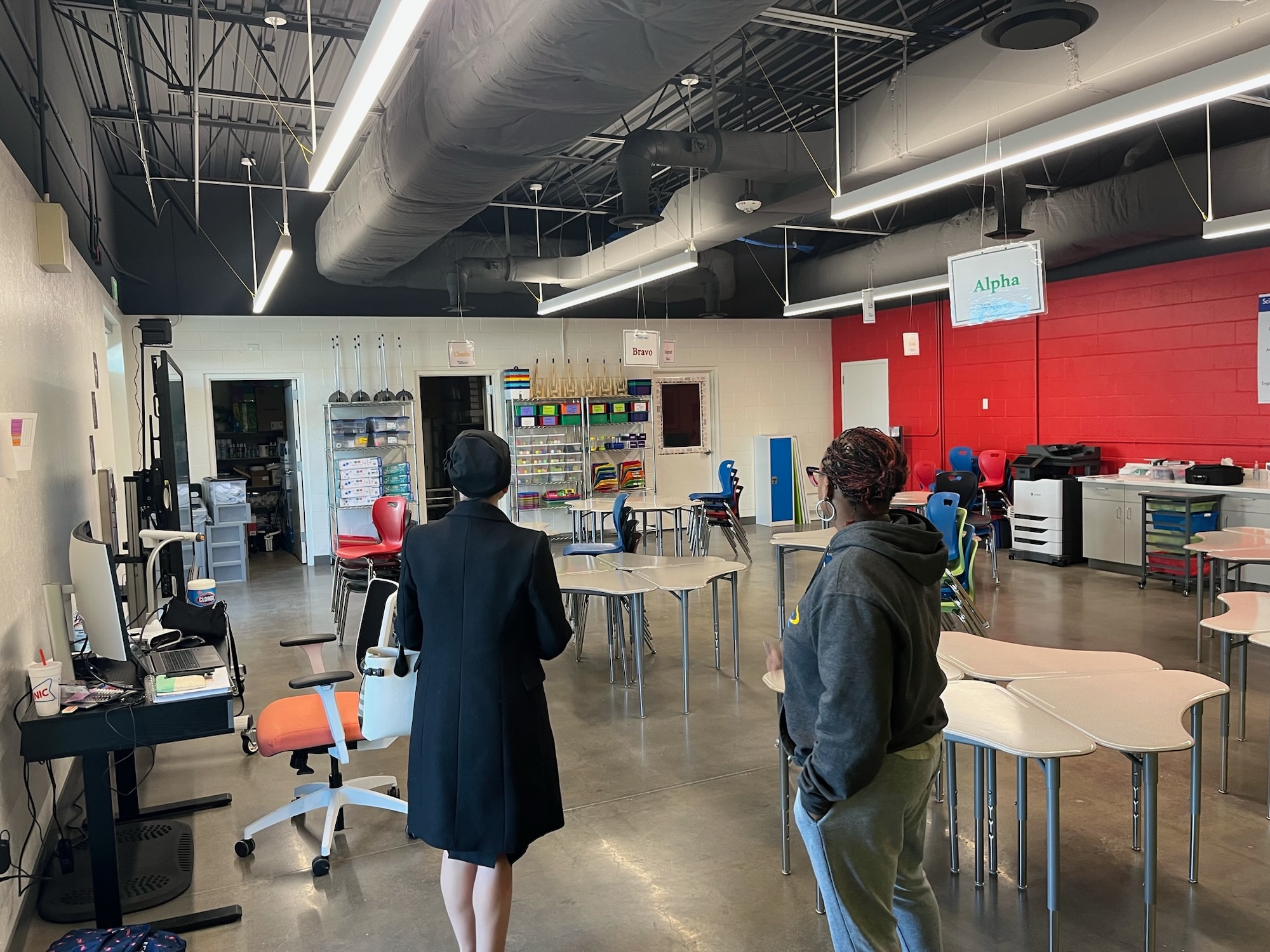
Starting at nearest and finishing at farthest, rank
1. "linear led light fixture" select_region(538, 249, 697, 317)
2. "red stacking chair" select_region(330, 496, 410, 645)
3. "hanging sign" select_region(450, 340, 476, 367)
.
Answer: "red stacking chair" select_region(330, 496, 410, 645) < "linear led light fixture" select_region(538, 249, 697, 317) < "hanging sign" select_region(450, 340, 476, 367)

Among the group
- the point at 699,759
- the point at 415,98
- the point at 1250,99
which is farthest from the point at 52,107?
the point at 1250,99

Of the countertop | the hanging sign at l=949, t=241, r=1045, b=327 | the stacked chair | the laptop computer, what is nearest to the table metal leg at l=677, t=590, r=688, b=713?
the laptop computer

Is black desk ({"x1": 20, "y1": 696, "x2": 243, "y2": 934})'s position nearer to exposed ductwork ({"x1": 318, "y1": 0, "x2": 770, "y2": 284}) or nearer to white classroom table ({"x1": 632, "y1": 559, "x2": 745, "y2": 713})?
white classroom table ({"x1": 632, "y1": 559, "x2": 745, "y2": 713})

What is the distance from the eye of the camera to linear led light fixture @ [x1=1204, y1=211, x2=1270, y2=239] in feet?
20.2

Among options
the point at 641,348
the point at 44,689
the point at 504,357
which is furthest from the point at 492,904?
the point at 504,357

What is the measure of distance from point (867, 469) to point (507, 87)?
293 cm

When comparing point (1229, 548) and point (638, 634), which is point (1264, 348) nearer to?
point (1229, 548)

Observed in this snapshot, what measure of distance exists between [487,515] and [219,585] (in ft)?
26.9

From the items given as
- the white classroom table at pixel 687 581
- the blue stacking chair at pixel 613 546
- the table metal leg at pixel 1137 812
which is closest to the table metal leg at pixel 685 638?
the white classroom table at pixel 687 581

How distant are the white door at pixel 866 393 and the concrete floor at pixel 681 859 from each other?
7747 millimetres

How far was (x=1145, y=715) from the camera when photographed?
8.70 feet

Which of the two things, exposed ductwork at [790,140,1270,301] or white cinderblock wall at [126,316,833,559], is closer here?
exposed ductwork at [790,140,1270,301]

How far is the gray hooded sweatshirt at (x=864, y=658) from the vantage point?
1.75 meters

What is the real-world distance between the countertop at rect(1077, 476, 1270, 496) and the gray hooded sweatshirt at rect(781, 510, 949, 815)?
7.04 m
